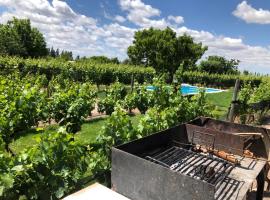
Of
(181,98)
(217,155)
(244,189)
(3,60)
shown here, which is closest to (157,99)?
(181,98)

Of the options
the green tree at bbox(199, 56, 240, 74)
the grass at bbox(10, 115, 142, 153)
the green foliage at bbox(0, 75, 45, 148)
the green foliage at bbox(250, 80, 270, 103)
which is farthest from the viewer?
the green tree at bbox(199, 56, 240, 74)

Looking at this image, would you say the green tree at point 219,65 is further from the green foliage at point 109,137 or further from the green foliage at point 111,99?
the green foliage at point 109,137

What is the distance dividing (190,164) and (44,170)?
1.57 meters

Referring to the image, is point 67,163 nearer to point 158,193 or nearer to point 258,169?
point 158,193

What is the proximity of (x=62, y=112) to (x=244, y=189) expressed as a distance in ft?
16.1

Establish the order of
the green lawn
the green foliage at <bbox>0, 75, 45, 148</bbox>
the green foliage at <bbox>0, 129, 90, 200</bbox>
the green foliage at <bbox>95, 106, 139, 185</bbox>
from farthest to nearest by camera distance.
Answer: the green lawn, the green foliage at <bbox>0, 75, 45, 148</bbox>, the green foliage at <bbox>95, 106, 139, 185</bbox>, the green foliage at <bbox>0, 129, 90, 200</bbox>

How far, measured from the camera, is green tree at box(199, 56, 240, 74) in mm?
47812

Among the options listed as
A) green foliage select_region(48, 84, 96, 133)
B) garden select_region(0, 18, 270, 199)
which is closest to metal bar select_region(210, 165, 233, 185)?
garden select_region(0, 18, 270, 199)

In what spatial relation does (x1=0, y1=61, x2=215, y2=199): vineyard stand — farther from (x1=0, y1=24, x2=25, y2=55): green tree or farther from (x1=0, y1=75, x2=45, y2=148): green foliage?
(x1=0, y1=24, x2=25, y2=55): green tree

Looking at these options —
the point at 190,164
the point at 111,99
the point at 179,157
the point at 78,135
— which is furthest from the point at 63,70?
the point at 190,164

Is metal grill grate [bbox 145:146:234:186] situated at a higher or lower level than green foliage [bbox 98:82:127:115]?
higher

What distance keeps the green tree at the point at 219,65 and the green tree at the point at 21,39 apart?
1063 inches

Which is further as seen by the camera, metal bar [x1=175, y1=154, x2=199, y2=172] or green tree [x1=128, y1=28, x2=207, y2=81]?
green tree [x1=128, y1=28, x2=207, y2=81]

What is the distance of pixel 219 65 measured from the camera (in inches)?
1927
